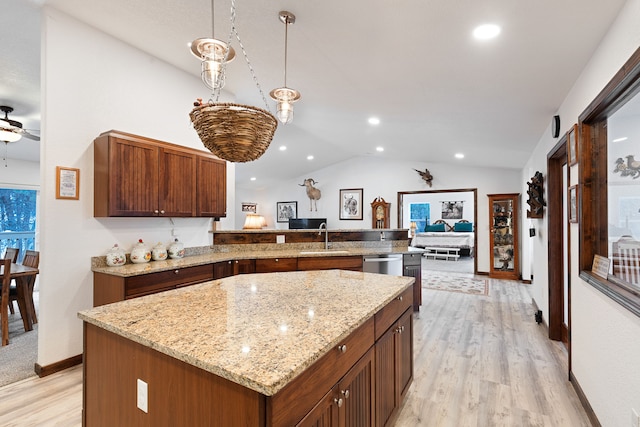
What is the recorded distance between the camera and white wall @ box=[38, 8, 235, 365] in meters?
2.65

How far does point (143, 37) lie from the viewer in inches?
120

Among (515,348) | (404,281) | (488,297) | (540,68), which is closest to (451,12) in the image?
(540,68)

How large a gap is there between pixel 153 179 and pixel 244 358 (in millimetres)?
2803

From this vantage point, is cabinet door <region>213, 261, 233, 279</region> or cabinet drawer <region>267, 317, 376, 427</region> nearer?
cabinet drawer <region>267, 317, 376, 427</region>

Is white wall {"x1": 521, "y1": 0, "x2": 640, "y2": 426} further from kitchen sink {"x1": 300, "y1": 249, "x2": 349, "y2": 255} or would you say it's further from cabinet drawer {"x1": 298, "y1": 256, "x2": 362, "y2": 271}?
kitchen sink {"x1": 300, "y1": 249, "x2": 349, "y2": 255}

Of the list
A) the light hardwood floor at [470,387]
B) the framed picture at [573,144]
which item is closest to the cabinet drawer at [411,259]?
the light hardwood floor at [470,387]

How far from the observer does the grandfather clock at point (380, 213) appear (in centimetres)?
816

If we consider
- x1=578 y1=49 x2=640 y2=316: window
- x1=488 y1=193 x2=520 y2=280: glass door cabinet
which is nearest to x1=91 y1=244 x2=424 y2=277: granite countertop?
x1=578 y1=49 x2=640 y2=316: window

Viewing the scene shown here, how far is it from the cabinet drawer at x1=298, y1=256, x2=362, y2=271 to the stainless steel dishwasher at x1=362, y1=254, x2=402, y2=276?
11cm

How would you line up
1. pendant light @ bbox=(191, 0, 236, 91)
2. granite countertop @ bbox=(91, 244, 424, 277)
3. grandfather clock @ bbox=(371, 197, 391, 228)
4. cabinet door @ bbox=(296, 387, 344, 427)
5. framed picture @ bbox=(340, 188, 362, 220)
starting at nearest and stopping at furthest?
cabinet door @ bbox=(296, 387, 344, 427), pendant light @ bbox=(191, 0, 236, 91), granite countertop @ bbox=(91, 244, 424, 277), grandfather clock @ bbox=(371, 197, 391, 228), framed picture @ bbox=(340, 188, 362, 220)

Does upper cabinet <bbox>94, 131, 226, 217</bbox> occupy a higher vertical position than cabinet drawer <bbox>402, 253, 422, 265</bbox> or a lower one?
higher

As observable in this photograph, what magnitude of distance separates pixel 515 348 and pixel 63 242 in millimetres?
4364

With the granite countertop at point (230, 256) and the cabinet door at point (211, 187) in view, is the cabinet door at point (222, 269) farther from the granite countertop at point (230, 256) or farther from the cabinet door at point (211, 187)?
the cabinet door at point (211, 187)

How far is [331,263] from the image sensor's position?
400 cm
